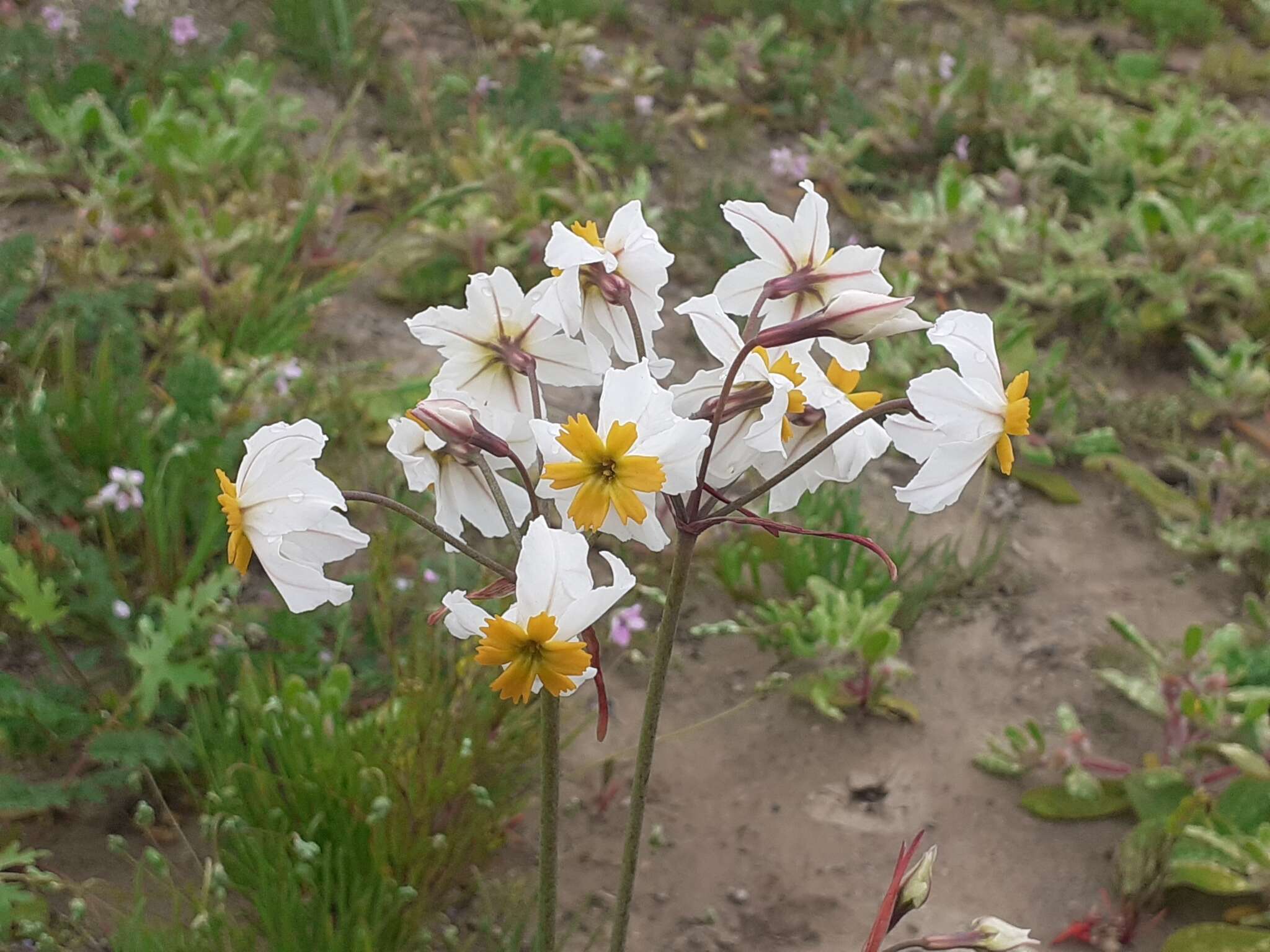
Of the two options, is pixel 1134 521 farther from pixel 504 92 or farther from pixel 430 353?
pixel 504 92

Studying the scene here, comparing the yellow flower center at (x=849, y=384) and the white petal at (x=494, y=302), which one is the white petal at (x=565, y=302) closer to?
the white petal at (x=494, y=302)

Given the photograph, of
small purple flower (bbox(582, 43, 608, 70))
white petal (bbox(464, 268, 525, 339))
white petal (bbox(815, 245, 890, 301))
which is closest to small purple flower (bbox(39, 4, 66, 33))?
small purple flower (bbox(582, 43, 608, 70))

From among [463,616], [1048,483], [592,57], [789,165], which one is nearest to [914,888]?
[463,616]

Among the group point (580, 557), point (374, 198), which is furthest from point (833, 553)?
point (374, 198)

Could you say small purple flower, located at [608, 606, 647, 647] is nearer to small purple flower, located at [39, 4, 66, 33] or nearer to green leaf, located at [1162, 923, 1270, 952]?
green leaf, located at [1162, 923, 1270, 952]

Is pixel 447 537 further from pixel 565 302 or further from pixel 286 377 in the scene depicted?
pixel 286 377

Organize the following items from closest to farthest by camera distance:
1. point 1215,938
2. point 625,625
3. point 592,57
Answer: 1. point 1215,938
2. point 625,625
3. point 592,57

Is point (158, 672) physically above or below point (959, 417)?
below

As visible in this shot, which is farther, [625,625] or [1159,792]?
[625,625]
